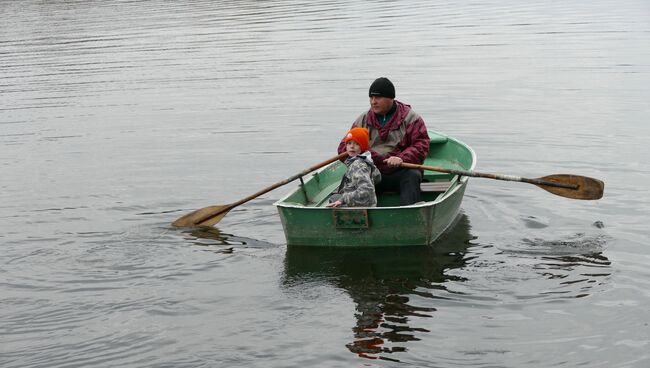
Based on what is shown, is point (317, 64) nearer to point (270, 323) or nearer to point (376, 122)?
point (376, 122)

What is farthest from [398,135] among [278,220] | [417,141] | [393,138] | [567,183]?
[567,183]

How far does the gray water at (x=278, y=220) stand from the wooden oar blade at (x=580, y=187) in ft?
1.29

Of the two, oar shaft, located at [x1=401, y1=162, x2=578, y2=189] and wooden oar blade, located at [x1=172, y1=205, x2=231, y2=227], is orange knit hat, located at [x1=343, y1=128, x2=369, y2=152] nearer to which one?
oar shaft, located at [x1=401, y1=162, x2=578, y2=189]

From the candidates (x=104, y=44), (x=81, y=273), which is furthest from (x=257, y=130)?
(x=104, y=44)

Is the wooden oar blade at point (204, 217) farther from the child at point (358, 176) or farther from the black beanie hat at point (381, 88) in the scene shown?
the black beanie hat at point (381, 88)

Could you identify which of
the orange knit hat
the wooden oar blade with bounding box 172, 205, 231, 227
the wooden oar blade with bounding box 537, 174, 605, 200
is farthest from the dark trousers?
the wooden oar blade with bounding box 172, 205, 231, 227

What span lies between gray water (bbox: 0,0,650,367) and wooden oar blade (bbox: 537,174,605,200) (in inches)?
15.5

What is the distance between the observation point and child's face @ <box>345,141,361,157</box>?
1140 centimetres

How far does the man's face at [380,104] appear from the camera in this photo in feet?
39.5

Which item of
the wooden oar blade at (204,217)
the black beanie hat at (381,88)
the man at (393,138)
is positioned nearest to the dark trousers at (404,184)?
the man at (393,138)

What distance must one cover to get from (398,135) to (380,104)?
0.51 meters

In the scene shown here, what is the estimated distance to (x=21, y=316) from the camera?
9602 millimetres

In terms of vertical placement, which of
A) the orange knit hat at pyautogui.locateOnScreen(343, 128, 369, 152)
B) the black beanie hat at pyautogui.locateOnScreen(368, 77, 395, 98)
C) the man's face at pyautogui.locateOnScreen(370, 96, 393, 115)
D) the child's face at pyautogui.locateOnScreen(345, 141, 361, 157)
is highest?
the black beanie hat at pyautogui.locateOnScreen(368, 77, 395, 98)

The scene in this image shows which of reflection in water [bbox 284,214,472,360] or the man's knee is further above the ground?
the man's knee
